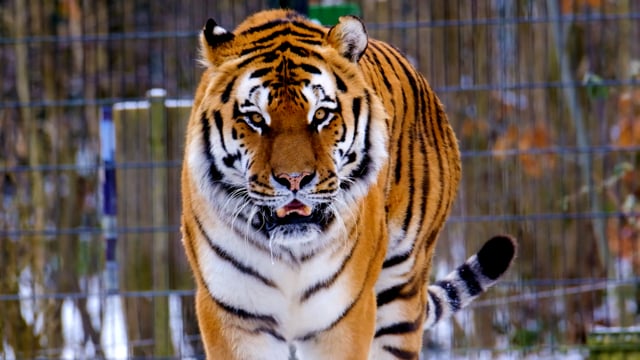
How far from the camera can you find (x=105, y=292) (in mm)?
4434

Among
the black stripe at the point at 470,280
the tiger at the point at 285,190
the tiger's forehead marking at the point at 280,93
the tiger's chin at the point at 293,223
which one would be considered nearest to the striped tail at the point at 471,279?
the black stripe at the point at 470,280

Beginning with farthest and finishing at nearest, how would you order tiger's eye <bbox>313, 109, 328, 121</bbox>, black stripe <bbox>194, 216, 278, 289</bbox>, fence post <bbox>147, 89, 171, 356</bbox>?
fence post <bbox>147, 89, 171, 356</bbox> < black stripe <bbox>194, 216, 278, 289</bbox> < tiger's eye <bbox>313, 109, 328, 121</bbox>

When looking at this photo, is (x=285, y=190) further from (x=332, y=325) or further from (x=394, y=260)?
(x=394, y=260)

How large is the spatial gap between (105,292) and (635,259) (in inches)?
99.0

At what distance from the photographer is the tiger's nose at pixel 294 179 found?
2223mm

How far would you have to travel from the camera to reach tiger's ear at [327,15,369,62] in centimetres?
245

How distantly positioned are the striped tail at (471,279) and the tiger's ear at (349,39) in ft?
3.02

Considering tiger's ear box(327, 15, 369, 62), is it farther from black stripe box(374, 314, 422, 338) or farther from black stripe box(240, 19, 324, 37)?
black stripe box(374, 314, 422, 338)

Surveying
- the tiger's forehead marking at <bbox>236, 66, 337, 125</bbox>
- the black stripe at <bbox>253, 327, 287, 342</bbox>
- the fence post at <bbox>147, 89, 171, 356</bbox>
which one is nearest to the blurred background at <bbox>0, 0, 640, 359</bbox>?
the fence post at <bbox>147, 89, 171, 356</bbox>

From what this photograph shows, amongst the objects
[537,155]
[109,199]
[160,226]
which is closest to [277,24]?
[160,226]

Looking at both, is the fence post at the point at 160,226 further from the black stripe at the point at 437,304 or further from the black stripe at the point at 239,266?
the black stripe at the point at 239,266

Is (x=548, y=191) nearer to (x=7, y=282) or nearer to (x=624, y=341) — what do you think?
(x=624, y=341)

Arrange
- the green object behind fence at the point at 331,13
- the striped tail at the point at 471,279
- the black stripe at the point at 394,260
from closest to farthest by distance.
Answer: the black stripe at the point at 394,260, the striped tail at the point at 471,279, the green object behind fence at the point at 331,13

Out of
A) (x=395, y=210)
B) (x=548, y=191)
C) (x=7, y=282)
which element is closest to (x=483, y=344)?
(x=548, y=191)
